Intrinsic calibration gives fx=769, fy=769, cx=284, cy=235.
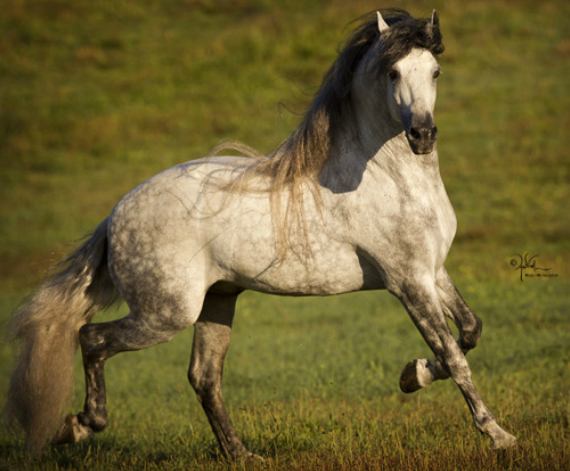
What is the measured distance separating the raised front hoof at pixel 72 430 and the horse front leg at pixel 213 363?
2.65 feet

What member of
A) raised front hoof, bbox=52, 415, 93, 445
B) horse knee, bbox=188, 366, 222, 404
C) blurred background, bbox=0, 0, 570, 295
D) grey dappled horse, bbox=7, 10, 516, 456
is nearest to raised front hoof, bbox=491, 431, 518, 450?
grey dappled horse, bbox=7, 10, 516, 456

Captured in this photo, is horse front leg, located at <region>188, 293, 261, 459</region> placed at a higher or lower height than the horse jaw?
lower

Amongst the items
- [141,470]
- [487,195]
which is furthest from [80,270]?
[487,195]

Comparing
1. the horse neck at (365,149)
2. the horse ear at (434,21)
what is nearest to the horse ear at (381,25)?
the horse ear at (434,21)

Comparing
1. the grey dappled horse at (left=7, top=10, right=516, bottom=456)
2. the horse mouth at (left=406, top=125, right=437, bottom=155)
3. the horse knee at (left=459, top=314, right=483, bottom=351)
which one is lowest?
the horse knee at (left=459, top=314, right=483, bottom=351)

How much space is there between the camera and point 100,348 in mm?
5191

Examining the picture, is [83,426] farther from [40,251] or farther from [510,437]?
[40,251]

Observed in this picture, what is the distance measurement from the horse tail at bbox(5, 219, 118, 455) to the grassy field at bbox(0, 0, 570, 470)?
0.43m

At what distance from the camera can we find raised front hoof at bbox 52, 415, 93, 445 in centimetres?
525

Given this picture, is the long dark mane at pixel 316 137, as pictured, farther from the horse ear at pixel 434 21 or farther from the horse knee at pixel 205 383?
the horse knee at pixel 205 383

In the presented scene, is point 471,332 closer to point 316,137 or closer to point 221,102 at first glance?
point 316,137

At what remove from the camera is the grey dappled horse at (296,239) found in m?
4.55

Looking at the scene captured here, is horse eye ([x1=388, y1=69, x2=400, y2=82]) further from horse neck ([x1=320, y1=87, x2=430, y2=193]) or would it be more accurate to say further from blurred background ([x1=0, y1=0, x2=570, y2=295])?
blurred background ([x1=0, y1=0, x2=570, y2=295])

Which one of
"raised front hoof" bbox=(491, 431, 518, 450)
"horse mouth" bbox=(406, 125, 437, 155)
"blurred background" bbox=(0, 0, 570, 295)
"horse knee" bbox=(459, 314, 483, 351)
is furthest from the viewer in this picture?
"blurred background" bbox=(0, 0, 570, 295)
